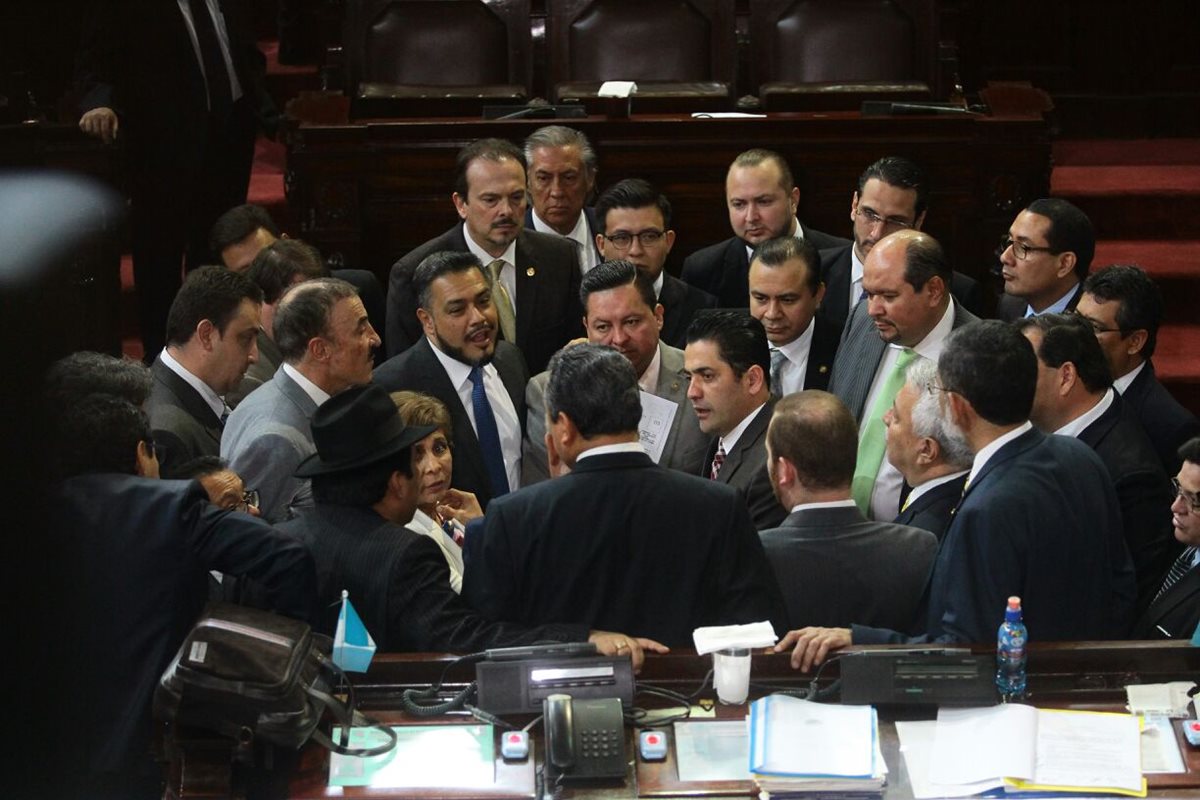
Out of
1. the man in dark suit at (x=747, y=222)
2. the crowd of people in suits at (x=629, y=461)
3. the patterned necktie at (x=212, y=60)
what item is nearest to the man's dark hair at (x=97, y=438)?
the crowd of people in suits at (x=629, y=461)

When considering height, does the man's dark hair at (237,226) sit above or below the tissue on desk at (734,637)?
above

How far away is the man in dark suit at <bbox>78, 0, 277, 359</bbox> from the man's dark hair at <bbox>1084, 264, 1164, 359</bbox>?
3.28 m

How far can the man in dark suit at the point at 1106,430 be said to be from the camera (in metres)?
4.21

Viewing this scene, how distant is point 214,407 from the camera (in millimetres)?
4473

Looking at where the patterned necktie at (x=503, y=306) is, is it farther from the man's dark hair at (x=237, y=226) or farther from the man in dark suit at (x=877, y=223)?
the man in dark suit at (x=877, y=223)

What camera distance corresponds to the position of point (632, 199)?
17.6 feet

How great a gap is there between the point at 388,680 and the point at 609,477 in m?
0.60

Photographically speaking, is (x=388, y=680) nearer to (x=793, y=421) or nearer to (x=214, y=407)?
(x=793, y=421)

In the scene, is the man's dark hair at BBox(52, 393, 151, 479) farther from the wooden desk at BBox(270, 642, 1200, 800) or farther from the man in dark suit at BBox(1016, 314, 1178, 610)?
the man in dark suit at BBox(1016, 314, 1178, 610)

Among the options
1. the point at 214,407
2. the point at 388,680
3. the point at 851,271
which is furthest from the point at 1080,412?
the point at 214,407

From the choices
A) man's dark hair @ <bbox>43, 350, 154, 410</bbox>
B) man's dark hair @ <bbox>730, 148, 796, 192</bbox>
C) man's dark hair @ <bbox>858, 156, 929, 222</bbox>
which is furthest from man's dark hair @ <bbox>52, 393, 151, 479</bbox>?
man's dark hair @ <bbox>858, 156, 929, 222</bbox>

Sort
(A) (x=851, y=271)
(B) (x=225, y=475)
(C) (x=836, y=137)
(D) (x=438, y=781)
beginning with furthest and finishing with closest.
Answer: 1. (C) (x=836, y=137)
2. (A) (x=851, y=271)
3. (B) (x=225, y=475)
4. (D) (x=438, y=781)

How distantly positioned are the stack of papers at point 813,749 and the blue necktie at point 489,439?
166 centimetres

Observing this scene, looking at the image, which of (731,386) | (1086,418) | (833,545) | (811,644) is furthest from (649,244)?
(811,644)
